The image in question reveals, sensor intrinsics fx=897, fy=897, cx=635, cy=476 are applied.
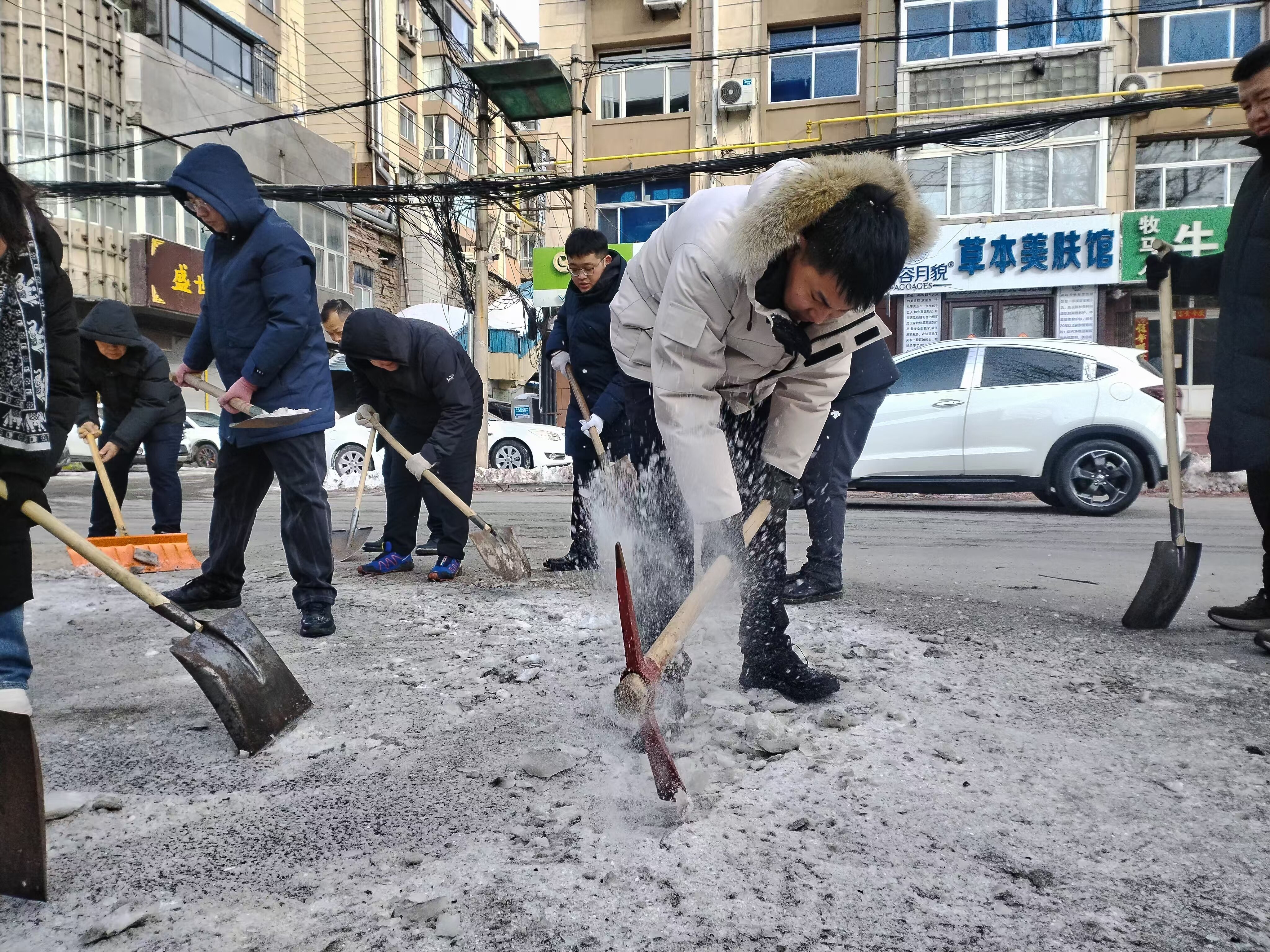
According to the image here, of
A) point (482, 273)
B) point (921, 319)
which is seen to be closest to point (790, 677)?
point (482, 273)

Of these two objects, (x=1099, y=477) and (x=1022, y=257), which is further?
(x=1022, y=257)

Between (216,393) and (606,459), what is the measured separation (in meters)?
1.73

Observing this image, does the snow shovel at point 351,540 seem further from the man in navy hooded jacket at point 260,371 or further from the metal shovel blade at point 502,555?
the man in navy hooded jacket at point 260,371

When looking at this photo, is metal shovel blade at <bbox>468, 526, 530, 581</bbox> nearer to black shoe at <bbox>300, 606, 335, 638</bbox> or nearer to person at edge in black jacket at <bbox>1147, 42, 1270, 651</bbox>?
black shoe at <bbox>300, 606, 335, 638</bbox>

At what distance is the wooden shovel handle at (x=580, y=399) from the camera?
4820 millimetres

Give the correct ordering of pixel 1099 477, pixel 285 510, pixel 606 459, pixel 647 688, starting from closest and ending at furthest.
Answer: pixel 647 688 → pixel 285 510 → pixel 606 459 → pixel 1099 477

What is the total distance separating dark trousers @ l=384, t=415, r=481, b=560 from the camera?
4832 mm

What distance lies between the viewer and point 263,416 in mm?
3295

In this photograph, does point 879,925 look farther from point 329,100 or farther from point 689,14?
point 329,100

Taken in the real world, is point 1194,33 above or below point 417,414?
above

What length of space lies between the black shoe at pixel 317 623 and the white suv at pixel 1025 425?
17.8 feet

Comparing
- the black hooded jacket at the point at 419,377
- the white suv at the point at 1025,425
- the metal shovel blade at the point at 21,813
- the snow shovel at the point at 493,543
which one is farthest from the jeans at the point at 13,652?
the white suv at the point at 1025,425

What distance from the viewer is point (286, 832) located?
6.06 ft

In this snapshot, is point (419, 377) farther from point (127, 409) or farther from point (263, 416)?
point (127, 409)
